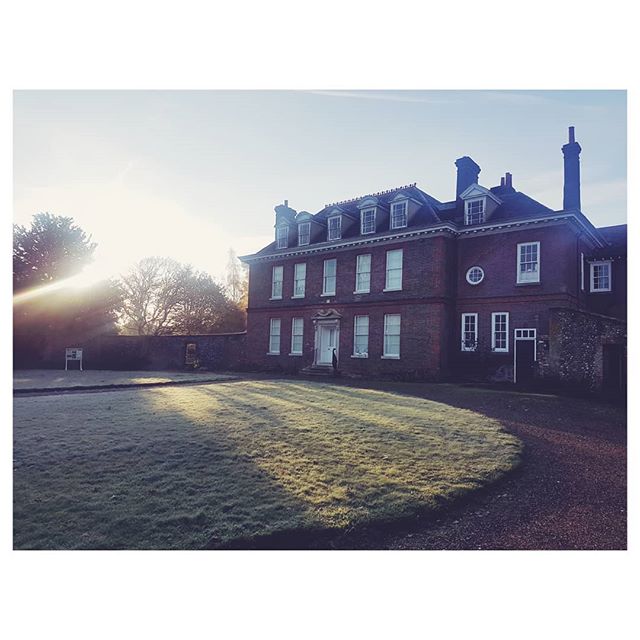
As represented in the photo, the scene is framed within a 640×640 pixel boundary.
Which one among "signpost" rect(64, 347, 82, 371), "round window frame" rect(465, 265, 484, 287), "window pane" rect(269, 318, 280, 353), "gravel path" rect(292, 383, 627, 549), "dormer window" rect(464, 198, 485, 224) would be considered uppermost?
"dormer window" rect(464, 198, 485, 224)

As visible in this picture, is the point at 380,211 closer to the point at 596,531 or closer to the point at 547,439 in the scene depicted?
the point at 547,439

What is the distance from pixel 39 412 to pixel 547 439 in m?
Result: 10.2

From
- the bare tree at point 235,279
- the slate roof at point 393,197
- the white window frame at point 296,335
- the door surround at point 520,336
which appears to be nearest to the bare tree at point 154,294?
the bare tree at point 235,279

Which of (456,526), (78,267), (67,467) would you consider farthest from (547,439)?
(78,267)

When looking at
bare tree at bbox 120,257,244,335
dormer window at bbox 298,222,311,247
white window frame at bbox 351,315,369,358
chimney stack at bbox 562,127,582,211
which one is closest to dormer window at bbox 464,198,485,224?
chimney stack at bbox 562,127,582,211

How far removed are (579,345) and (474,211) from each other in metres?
8.61

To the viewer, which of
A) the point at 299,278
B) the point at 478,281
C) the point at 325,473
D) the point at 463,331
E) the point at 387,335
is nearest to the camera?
the point at 325,473

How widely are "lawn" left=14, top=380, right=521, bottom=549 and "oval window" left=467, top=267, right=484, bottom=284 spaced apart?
9998mm

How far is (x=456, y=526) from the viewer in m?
4.41

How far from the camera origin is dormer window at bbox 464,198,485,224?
738 inches

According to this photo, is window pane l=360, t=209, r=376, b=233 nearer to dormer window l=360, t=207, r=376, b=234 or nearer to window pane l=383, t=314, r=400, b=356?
dormer window l=360, t=207, r=376, b=234

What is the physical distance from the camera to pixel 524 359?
17.0 m

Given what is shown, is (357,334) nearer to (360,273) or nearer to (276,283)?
(360,273)

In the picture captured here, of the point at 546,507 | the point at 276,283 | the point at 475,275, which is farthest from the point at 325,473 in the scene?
the point at 276,283
